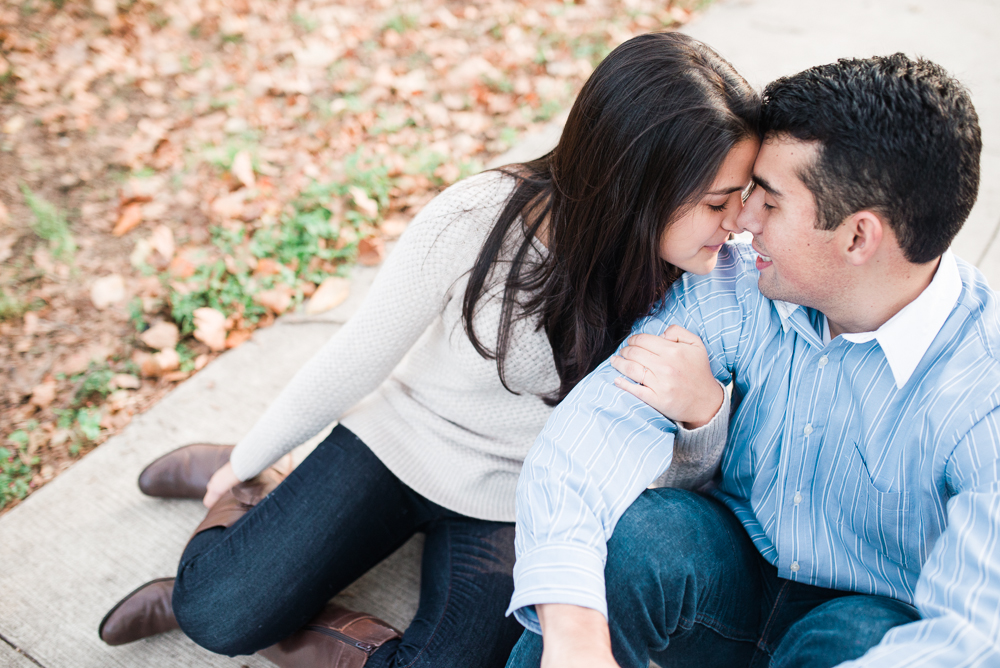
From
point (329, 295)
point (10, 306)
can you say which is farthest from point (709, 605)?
point (10, 306)

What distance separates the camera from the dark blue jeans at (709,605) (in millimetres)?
1327

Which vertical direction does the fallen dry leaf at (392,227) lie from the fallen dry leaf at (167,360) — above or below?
above

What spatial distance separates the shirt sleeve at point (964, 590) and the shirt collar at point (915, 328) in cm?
18

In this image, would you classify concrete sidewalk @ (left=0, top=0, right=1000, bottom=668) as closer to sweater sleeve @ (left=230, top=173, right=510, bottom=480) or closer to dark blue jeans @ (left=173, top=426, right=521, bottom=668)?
dark blue jeans @ (left=173, top=426, right=521, bottom=668)

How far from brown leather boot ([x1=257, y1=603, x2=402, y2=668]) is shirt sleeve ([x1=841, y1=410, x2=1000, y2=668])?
1130 mm

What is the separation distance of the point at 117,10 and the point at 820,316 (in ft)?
14.5

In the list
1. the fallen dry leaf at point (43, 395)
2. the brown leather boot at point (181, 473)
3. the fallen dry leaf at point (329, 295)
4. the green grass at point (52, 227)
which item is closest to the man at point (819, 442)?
the brown leather boot at point (181, 473)

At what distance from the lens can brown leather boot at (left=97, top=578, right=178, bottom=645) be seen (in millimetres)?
1921

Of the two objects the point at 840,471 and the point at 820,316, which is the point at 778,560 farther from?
the point at 820,316

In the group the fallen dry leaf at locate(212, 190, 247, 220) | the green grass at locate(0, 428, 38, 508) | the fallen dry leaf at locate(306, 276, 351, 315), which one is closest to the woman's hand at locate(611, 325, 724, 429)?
the fallen dry leaf at locate(306, 276, 351, 315)

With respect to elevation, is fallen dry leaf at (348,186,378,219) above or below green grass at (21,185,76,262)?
above

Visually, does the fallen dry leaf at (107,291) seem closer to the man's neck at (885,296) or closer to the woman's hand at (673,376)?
the woman's hand at (673,376)

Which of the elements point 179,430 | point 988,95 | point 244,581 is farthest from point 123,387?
point 988,95

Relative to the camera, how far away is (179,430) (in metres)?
2.50
